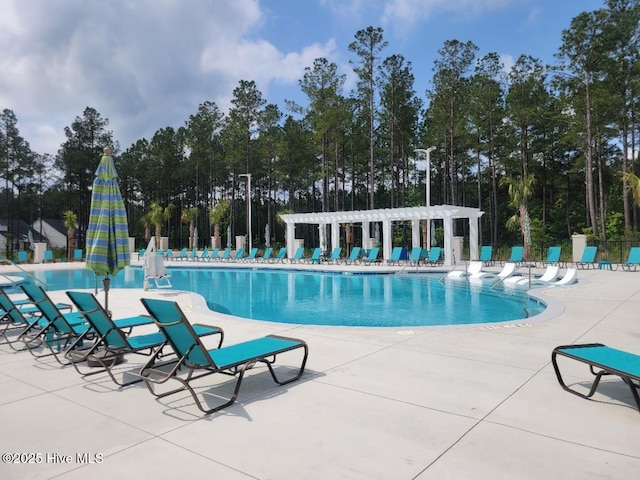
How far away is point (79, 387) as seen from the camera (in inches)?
154

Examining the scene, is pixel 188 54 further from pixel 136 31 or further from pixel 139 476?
pixel 139 476

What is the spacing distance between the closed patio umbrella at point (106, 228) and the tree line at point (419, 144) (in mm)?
19324

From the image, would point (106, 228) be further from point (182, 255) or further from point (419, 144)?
point (419, 144)

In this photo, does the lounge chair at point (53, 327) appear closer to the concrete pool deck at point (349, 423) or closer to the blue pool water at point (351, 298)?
the concrete pool deck at point (349, 423)

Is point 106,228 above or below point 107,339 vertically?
above

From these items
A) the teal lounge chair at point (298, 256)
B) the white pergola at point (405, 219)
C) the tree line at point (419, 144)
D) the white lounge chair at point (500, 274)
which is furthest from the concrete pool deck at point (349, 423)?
the teal lounge chair at point (298, 256)

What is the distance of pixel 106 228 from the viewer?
529 cm

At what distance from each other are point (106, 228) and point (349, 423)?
12.7ft

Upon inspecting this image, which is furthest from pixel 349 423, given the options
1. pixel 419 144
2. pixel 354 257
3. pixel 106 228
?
pixel 419 144

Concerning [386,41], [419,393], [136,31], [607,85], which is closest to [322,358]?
[419,393]

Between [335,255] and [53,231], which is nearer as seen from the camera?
[335,255]

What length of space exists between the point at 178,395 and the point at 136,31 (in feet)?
46.6

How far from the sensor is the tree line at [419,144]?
22.2 meters

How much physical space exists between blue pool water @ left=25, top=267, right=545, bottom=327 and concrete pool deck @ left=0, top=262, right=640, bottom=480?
3770mm
